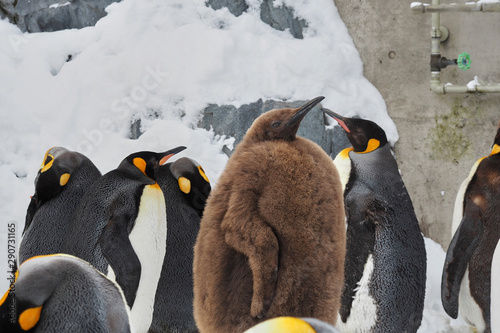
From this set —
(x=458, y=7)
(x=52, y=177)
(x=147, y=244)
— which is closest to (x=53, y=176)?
(x=52, y=177)

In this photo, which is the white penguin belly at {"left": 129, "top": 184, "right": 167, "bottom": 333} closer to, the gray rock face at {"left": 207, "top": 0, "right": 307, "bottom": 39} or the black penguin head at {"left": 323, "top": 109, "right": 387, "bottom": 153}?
the black penguin head at {"left": 323, "top": 109, "right": 387, "bottom": 153}

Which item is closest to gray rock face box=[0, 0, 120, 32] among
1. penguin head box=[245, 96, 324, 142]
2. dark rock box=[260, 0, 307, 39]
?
dark rock box=[260, 0, 307, 39]

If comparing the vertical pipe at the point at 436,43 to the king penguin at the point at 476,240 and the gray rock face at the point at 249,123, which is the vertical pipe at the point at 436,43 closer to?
the gray rock face at the point at 249,123

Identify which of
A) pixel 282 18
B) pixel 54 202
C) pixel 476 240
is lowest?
pixel 476 240

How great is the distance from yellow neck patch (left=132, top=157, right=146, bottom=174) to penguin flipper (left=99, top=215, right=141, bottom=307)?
23cm

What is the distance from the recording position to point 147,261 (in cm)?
192

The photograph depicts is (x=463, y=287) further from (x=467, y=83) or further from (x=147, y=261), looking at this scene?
Answer: (x=467, y=83)

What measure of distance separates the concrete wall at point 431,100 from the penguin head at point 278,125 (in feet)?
6.55

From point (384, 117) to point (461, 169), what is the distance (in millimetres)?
473

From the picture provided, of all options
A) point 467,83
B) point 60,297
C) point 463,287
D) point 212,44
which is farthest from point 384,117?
point 60,297

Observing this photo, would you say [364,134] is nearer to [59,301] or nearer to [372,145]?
[372,145]

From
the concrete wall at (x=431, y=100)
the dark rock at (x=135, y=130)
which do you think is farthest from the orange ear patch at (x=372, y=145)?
the dark rock at (x=135, y=130)

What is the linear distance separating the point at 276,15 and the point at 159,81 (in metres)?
0.77

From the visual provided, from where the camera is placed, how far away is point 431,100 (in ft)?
10.3
